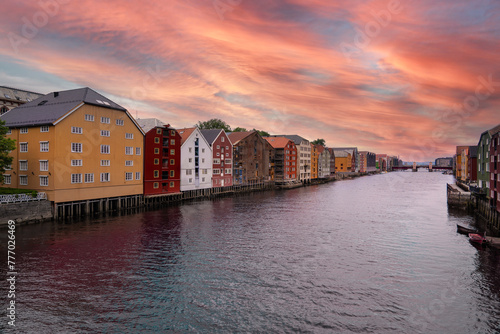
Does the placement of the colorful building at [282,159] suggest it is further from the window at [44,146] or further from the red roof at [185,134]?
the window at [44,146]

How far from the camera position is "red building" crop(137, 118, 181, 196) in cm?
6694

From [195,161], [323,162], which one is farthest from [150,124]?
[323,162]

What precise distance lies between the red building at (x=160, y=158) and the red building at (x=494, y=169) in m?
61.3

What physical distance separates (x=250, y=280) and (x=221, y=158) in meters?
69.6

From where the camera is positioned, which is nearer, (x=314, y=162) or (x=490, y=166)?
(x=490, y=166)

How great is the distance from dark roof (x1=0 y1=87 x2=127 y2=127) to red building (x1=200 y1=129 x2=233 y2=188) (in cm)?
3569

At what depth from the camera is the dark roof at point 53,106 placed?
163 feet

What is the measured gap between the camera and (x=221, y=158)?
3652 inches

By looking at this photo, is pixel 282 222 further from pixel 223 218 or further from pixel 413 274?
pixel 413 274

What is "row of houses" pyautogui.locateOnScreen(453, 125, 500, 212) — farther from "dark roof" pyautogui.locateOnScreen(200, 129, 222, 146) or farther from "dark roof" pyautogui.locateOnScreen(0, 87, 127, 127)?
"dark roof" pyautogui.locateOnScreen(0, 87, 127, 127)

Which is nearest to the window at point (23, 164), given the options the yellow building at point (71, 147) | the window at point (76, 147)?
the yellow building at point (71, 147)

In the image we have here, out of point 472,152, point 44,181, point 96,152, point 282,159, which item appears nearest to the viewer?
point 44,181

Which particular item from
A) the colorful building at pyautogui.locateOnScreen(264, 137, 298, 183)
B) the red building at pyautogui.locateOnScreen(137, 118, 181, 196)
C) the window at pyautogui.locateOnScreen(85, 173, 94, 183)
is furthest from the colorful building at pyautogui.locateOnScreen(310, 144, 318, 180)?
the window at pyautogui.locateOnScreen(85, 173, 94, 183)

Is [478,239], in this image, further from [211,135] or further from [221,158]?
[211,135]
